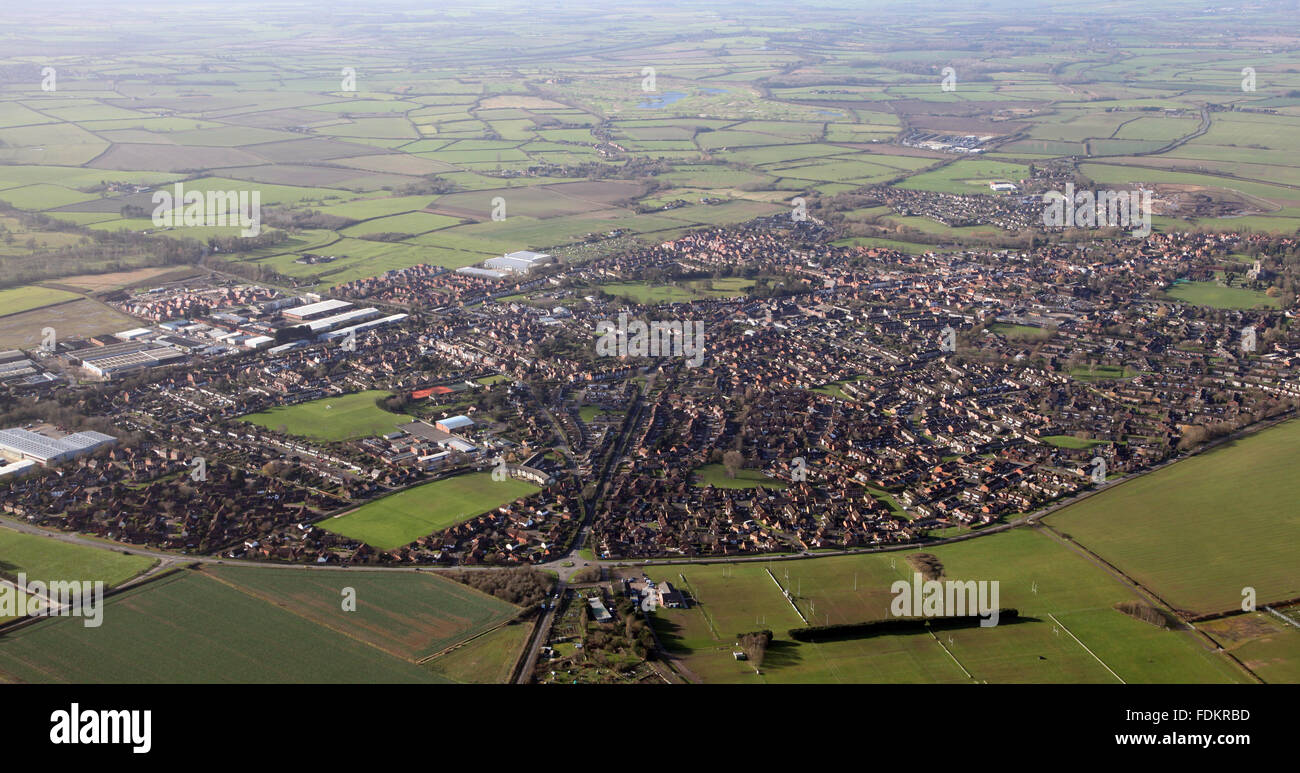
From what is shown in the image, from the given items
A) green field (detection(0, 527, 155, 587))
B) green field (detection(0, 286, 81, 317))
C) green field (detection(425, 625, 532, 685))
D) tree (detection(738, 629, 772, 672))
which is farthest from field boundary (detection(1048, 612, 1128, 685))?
green field (detection(0, 286, 81, 317))

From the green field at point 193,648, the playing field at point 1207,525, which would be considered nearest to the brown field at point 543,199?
the playing field at point 1207,525

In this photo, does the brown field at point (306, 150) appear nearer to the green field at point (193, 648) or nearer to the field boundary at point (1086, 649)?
the green field at point (193, 648)

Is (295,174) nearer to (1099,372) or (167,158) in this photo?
(167,158)

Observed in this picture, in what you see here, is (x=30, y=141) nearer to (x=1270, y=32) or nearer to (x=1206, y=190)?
(x=1206, y=190)

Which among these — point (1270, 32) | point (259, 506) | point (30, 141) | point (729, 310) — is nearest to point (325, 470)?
point (259, 506)

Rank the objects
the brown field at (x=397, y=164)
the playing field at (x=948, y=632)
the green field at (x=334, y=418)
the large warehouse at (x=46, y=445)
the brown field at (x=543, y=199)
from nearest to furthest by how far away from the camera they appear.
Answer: the playing field at (x=948, y=632) → the large warehouse at (x=46, y=445) → the green field at (x=334, y=418) → the brown field at (x=543, y=199) → the brown field at (x=397, y=164)

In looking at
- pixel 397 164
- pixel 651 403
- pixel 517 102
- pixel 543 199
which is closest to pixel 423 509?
pixel 651 403
